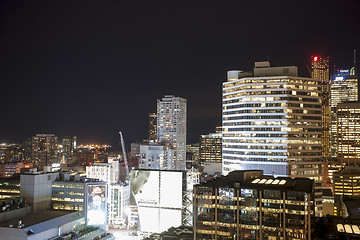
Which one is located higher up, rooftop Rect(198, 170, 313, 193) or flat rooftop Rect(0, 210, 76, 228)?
rooftop Rect(198, 170, 313, 193)

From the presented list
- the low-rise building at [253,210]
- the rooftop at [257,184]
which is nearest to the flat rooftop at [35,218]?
the low-rise building at [253,210]

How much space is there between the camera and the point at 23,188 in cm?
10088

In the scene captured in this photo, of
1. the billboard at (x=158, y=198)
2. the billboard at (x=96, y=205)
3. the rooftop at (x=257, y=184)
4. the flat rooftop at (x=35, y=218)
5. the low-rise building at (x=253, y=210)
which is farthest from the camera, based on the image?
the billboard at (x=96, y=205)

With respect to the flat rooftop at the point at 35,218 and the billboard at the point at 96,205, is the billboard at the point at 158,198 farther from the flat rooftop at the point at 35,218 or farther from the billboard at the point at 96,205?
the flat rooftop at the point at 35,218

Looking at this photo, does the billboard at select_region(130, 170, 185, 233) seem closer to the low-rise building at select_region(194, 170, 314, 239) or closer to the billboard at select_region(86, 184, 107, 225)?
the billboard at select_region(86, 184, 107, 225)

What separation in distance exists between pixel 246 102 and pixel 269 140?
15.0 meters

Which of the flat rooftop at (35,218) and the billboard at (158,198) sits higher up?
the billboard at (158,198)

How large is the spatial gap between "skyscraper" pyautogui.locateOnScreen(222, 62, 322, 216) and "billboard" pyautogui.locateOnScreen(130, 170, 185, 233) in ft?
123

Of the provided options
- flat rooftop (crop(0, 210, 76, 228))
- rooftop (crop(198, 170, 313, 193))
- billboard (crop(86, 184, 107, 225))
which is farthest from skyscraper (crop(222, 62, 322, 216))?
flat rooftop (crop(0, 210, 76, 228))

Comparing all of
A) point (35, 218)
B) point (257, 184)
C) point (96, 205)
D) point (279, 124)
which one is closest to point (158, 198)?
point (96, 205)

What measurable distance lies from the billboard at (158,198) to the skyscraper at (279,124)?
3762cm

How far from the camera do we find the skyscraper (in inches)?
4523

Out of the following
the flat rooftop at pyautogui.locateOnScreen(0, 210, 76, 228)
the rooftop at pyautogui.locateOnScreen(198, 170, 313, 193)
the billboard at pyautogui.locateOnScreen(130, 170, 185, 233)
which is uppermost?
the rooftop at pyautogui.locateOnScreen(198, 170, 313, 193)

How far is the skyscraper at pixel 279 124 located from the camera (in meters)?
115
